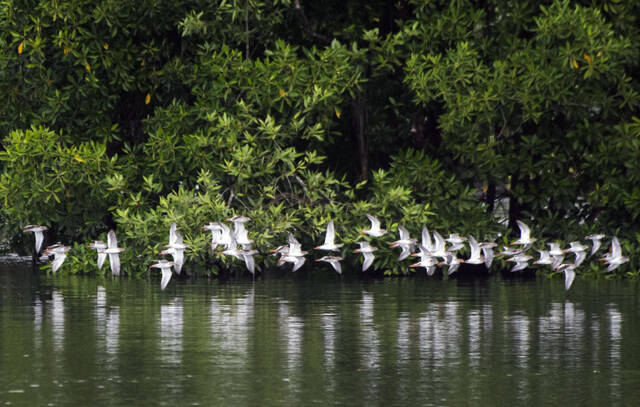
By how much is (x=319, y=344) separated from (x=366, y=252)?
1088cm

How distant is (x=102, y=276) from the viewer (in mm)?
30344

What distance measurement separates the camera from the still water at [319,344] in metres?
14.3

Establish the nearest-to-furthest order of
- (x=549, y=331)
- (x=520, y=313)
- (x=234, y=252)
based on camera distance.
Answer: (x=549, y=331) → (x=520, y=313) → (x=234, y=252)

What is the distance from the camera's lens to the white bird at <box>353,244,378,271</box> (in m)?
28.8

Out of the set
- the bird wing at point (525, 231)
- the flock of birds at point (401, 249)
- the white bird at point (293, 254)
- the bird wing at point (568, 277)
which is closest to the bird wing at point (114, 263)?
the flock of birds at point (401, 249)

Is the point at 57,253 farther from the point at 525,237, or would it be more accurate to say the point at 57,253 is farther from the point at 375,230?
the point at 525,237

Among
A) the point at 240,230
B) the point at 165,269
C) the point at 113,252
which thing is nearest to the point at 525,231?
the point at 240,230

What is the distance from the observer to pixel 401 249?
30141mm

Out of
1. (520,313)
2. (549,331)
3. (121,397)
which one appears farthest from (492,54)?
(121,397)

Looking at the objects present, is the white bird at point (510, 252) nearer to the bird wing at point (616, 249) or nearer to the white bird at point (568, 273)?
the white bird at point (568, 273)

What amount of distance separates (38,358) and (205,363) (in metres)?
1.95

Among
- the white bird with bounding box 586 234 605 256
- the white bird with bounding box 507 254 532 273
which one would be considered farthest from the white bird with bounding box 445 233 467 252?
the white bird with bounding box 586 234 605 256

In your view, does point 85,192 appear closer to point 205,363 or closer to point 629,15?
point 629,15

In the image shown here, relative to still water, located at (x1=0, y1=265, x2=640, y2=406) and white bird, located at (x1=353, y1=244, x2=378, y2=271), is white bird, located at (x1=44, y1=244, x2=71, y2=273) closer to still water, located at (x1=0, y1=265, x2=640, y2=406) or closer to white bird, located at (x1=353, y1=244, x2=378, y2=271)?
still water, located at (x1=0, y1=265, x2=640, y2=406)
